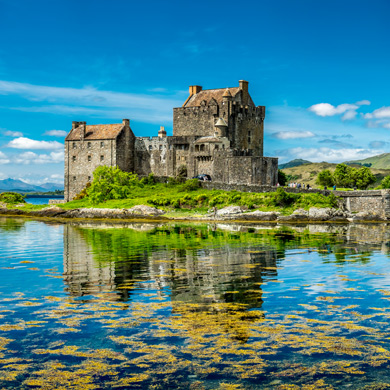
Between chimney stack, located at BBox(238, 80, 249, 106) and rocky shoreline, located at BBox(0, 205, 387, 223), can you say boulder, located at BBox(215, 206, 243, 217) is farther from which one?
chimney stack, located at BBox(238, 80, 249, 106)

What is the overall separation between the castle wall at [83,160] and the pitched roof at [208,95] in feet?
45.7

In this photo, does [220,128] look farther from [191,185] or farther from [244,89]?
[191,185]

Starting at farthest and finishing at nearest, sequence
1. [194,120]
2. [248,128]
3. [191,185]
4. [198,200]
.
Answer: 1. [248,128]
2. [194,120]
3. [191,185]
4. [198,200]

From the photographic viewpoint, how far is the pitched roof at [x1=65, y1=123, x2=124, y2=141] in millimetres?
83438

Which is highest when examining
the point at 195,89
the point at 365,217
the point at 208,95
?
the point at 195,89

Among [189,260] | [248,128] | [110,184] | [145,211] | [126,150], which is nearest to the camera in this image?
[189,260]

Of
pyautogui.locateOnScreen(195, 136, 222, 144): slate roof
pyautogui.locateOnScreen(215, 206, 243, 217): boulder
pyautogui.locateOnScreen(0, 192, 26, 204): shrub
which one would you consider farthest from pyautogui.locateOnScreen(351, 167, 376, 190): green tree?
pyautogui.locateOnScreen(0, 192, 26, 204): shrub

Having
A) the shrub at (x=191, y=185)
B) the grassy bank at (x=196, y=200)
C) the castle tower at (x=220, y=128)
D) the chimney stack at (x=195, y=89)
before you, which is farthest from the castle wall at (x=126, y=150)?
the shrub at (x=191, y=185)

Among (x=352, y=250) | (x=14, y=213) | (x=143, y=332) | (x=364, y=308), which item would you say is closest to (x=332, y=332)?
(x=364, y=308)

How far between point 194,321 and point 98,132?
72706mm

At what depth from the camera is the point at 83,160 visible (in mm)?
85312

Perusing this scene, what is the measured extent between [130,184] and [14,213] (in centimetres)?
1640

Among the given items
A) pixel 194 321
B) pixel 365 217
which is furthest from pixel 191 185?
pixel 194 321

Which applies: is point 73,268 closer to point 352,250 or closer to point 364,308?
point 364,308
